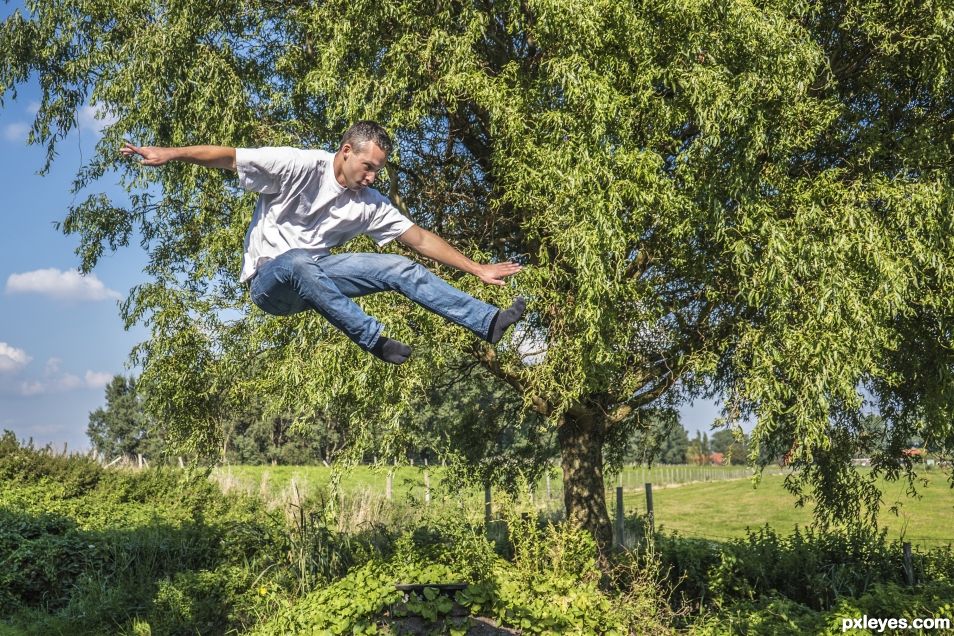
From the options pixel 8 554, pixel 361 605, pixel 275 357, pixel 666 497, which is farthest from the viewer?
pixel 666 497

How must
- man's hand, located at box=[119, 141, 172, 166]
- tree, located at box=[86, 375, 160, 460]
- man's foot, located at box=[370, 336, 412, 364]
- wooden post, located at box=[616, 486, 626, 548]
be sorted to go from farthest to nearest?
tree, located at box=[86, 375, 160, 460], wooden post, located at box=[616, 486, 626, 548], man's foot, located at box=[370, 336, 412, 364], man's hand, located at box=[119, 141, 172, 166]

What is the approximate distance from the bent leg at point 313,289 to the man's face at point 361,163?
45 centimetres

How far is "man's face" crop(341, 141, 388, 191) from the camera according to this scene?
136 inches

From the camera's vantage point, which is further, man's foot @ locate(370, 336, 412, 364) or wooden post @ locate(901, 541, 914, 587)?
wooden post @ locate(901, 541, 914, 587)

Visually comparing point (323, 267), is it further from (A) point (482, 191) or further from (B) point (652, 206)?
(A) point (482, 191)

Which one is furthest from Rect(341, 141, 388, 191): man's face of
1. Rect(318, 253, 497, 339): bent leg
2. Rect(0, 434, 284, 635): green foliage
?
Rect(0, 434, 284, 635): green foliage

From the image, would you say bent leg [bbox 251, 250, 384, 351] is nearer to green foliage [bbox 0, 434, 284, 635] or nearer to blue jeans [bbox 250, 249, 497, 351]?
blue jeans [bbox 250, 249, 497, 351]

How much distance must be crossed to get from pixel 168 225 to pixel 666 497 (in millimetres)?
31075

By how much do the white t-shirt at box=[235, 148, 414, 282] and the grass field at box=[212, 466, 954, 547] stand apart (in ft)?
12.8

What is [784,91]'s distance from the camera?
6.64 m

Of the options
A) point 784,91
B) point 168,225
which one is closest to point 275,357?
point 168,225

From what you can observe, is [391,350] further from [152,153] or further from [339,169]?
[152,153]

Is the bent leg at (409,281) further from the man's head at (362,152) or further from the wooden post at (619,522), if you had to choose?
the wooden post at (619,522)

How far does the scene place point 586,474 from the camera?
31.6ft
